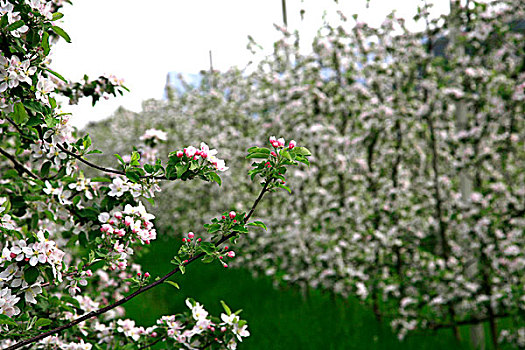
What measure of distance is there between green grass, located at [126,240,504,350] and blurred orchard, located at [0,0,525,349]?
171mm

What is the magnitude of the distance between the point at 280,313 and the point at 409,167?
7.82 ft

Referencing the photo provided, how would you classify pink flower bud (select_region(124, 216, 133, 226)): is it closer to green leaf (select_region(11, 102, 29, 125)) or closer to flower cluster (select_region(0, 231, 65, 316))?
flower cluster (select_region(0, 231, 65, 316))

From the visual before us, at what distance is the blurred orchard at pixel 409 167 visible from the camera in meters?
4.01

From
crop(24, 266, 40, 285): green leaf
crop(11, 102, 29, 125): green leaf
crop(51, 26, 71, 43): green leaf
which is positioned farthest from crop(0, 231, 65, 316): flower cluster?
crop(51, 26, 71, 43): green leaf

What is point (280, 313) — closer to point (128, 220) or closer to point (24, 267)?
point (128, 220)

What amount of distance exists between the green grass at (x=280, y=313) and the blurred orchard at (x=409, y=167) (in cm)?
17

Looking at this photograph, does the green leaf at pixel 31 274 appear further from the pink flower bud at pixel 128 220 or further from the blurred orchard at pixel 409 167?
the blurred orchard at pixel 409 167

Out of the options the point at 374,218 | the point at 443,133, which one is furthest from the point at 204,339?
the point at 443,133

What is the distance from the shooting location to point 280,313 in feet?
17.4

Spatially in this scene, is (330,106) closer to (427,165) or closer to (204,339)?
(427,165)

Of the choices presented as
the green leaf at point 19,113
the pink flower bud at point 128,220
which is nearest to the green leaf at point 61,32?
the green leaf at point 19,113

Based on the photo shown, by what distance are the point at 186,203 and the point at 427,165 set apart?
6.26 meters

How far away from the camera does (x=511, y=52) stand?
4.09 metres

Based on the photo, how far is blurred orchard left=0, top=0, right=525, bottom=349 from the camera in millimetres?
4012
